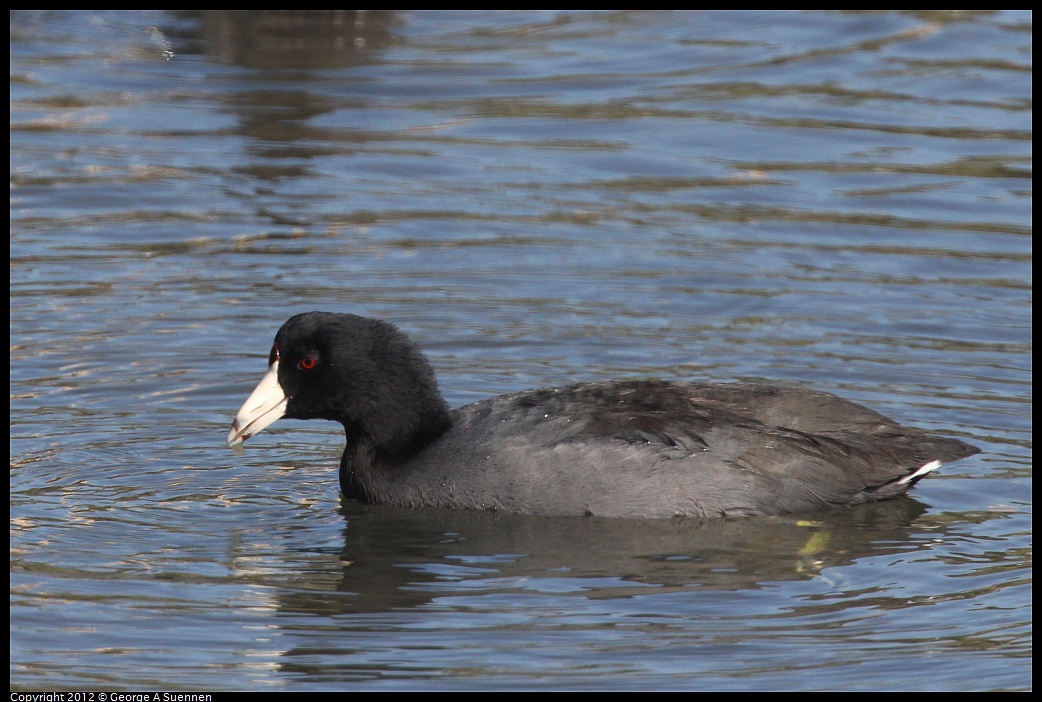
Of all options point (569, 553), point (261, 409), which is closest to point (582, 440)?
point (569, 553)

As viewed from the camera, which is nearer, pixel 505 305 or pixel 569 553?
pixel 569 553

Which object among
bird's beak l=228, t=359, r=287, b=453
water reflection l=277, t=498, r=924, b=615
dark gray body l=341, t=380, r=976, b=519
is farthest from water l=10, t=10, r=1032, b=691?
bird's beak l=228, t=359, r=287, b=453

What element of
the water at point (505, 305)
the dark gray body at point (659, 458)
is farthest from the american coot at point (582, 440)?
the water at point (505, 305)

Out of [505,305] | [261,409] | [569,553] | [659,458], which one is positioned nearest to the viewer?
[569,553]

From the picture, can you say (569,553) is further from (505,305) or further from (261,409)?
(505,305)

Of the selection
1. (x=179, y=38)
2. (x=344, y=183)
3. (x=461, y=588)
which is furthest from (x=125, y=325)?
(x=179, y=38)

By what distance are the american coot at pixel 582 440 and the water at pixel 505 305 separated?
14 cm

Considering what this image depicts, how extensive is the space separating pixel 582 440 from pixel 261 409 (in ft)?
4.44

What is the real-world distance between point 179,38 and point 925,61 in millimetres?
6524

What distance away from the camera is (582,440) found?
7121 millimetres

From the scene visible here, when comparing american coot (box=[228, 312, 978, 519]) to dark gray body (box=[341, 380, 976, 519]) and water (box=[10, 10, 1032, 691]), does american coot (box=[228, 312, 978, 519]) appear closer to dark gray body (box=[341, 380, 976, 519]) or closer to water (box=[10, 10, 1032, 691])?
dark gray body (box=[341, 380, 976, 519])

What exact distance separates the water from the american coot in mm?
144

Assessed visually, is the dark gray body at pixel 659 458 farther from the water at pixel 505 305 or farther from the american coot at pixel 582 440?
the water at pixel 505 305
